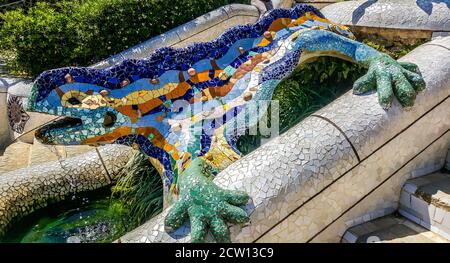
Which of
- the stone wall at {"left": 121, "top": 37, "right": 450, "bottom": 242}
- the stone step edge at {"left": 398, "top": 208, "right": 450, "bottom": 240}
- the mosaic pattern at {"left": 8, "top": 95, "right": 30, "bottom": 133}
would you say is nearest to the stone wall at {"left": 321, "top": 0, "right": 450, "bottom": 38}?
the stone wall at {"left": 121, "top": 37, "right": 450, "bottom": 242}

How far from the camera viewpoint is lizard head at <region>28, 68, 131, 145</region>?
385 centimetres

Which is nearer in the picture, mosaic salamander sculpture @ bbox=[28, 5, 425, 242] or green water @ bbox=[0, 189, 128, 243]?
mosaic salamander sculpture @ bbox=[28, 5, 425, 242]

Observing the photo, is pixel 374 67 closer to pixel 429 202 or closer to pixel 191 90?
pixel 429 202

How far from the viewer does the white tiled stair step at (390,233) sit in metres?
3.26

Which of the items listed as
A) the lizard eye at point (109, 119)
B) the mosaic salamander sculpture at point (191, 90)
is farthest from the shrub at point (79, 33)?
the lizard eye at point (109, 119)

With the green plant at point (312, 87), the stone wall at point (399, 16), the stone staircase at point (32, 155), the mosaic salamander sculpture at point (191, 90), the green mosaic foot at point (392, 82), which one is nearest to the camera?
the green mosaic foot at point (392, 82)

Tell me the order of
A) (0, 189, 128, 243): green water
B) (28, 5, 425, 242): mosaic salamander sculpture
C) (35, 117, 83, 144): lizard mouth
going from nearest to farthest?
1. (28, 5, 425, 242): mosaic salamander sculpture
2. (35, 117, 83, 144): lizard mouth
3. (0, 189, 128, 243): green water

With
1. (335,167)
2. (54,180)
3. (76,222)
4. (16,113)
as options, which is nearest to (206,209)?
(335,167)

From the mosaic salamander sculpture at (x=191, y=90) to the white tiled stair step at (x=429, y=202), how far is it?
67 cm

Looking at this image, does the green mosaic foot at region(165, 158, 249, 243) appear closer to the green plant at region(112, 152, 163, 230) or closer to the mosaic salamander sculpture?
the mosaic salamander sculpture

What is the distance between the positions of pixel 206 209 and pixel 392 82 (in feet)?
6.07

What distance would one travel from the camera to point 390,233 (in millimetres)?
3348

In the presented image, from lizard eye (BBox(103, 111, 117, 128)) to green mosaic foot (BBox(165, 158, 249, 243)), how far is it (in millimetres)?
1250

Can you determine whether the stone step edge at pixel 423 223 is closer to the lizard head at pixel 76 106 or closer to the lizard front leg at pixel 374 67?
the lizard front leg at pixel 374 67
